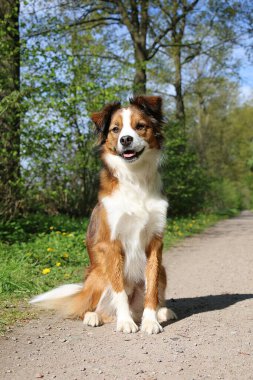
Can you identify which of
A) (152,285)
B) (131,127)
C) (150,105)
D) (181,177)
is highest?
(150,105)

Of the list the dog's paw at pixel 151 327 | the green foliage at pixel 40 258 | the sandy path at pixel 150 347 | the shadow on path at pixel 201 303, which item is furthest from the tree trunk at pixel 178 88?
the dog's paw at pixel 151 327

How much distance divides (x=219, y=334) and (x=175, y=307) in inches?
47.7

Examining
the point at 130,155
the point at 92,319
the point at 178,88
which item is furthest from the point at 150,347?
the point at 178,88

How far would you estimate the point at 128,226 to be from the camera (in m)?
4.41

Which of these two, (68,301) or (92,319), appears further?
(68,301)

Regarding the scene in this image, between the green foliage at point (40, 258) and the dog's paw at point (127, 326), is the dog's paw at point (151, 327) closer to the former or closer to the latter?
the dog's paw at point (127, 326)

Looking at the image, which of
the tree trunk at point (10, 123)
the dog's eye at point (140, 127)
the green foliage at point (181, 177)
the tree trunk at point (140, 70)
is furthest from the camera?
the green foliage at point (181, 177)

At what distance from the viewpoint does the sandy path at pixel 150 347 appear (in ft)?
10.4

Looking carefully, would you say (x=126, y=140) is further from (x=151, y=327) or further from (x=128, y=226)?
(x=151, y=327)

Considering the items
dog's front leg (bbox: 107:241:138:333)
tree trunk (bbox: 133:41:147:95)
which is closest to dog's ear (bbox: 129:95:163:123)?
dog's front leg (bbox: 107:241:138:333)

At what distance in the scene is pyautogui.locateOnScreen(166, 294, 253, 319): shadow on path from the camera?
16.3 ft

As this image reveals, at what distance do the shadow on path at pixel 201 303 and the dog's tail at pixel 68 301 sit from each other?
3.10ft

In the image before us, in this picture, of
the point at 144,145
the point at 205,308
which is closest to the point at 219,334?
the point at 205,308

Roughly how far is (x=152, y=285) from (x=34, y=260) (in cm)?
316
